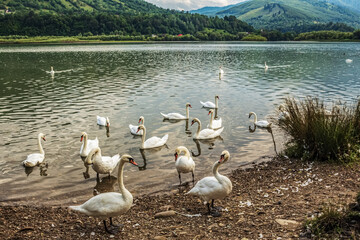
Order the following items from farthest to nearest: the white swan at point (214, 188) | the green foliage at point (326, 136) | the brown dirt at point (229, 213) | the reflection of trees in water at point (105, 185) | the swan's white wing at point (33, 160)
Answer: the swan's white wing at point (33, 160)
the reflection of trees in water at point (105, 185)
the green foliage at point (326, 136)
the white swan at point (214, 188)
the brown dirt at point (229, 213)

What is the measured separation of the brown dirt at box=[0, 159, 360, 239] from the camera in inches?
301

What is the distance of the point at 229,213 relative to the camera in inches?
344

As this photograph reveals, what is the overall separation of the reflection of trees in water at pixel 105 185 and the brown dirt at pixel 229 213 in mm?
1734

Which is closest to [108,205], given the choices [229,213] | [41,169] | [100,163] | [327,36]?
[229,213]

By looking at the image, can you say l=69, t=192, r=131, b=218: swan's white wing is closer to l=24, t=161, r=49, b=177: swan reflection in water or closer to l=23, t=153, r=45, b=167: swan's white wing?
l=24, t=161, r=49, b=177: swan reflection in water

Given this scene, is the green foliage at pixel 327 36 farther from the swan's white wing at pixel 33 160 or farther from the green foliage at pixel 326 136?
the swan's white wing at pixel 33 160

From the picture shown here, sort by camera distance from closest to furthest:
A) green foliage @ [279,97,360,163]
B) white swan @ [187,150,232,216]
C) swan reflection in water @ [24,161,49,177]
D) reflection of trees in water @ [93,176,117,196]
Result: 1. white swan @ [187,150,232,216]
2. green foliage @ [279,97,360,163]
3. reflection of trees in water @ [93,176,117,196]
4. swan reflection in water @ [24,161,49,177]

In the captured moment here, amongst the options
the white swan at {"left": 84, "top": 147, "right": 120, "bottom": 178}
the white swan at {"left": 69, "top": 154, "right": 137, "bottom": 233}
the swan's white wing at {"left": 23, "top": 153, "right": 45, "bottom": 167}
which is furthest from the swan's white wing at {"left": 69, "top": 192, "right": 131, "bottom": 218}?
the swan's white wing at {"left": 23, "top": 153, "right": 45, "bottom": 167}

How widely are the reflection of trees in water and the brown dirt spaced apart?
5.69 feet

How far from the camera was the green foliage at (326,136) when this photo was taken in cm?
1151

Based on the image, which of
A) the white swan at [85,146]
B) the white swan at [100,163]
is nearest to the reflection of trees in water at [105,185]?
the white swan at [100,163]

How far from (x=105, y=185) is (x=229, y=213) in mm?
5509

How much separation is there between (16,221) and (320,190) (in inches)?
353

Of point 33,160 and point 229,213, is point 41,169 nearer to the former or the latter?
point 33,160
